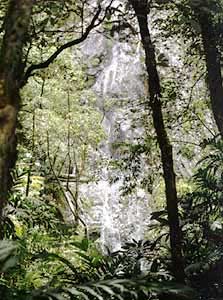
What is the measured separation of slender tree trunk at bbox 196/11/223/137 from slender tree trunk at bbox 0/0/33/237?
264 cm

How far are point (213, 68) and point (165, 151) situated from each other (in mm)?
1528

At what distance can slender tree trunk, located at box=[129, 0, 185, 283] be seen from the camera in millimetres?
2908

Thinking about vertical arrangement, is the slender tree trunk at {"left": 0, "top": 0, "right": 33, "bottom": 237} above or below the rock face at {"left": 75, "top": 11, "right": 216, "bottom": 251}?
below

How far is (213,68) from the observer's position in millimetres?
4238

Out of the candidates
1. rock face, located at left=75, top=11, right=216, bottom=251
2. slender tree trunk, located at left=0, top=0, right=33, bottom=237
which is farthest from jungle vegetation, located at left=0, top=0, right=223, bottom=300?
rock face, located at left=75, top=11, right=216, bottom=251

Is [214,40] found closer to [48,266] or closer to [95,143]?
[48,266]

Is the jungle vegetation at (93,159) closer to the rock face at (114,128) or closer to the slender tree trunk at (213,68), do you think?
the slender tree trunk at (213,68)

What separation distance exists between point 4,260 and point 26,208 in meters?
2.74

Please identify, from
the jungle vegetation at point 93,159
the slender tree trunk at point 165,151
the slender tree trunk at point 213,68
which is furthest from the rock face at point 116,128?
the slender tree trunk at point 165,151

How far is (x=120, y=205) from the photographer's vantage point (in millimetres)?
10078

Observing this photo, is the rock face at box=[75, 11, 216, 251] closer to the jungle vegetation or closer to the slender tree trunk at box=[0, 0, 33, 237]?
the jungle vegetation

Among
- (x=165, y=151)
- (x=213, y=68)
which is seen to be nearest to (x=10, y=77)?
(x=165, y=151)

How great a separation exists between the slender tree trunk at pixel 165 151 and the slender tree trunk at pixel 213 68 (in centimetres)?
113

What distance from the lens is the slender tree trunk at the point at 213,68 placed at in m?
4.13
